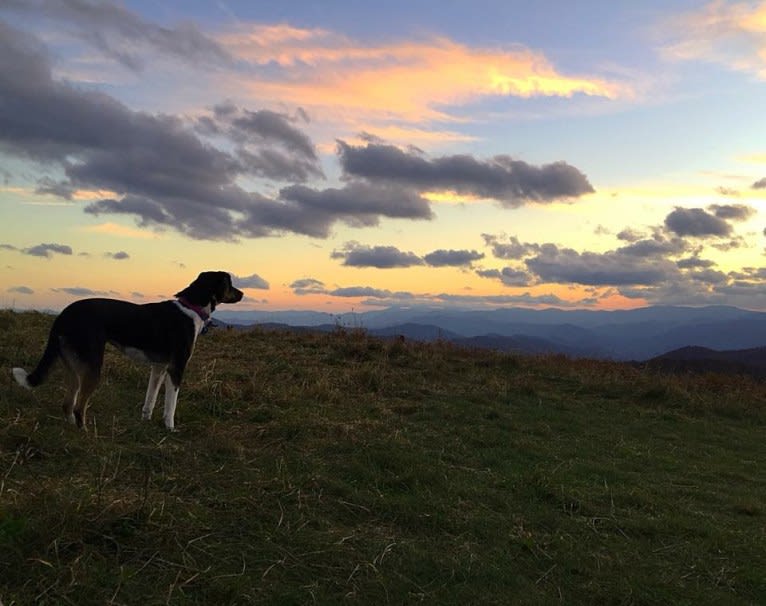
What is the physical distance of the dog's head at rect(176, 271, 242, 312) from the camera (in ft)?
25.5

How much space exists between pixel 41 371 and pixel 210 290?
2.58 m

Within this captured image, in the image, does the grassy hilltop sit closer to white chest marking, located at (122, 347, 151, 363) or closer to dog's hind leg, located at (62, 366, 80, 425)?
dog's hind leg, located at (62, 366, 80, 425)

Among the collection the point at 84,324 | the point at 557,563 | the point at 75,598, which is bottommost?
the point at 557,563

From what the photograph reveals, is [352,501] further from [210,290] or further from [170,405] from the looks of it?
[210,290]

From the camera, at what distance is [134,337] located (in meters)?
6.84

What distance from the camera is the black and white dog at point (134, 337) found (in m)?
6.07

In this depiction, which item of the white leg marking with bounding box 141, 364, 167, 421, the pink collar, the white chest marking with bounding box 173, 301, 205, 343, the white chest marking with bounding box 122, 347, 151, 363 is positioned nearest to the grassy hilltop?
the white leg marking with bounding box 141, 364, 167, 421

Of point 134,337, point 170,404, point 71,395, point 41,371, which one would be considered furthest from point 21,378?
point 170,404

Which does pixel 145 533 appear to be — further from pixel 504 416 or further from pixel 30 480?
pixel 504 416

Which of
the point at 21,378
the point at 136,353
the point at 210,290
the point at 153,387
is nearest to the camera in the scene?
the point at 21,378

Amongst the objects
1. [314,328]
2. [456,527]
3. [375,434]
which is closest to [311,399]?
[375,434]

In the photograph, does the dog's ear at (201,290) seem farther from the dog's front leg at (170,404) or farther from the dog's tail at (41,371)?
the dog's tail at (41,371)

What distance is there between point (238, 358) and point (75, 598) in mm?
9926

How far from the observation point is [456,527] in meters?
4.89
